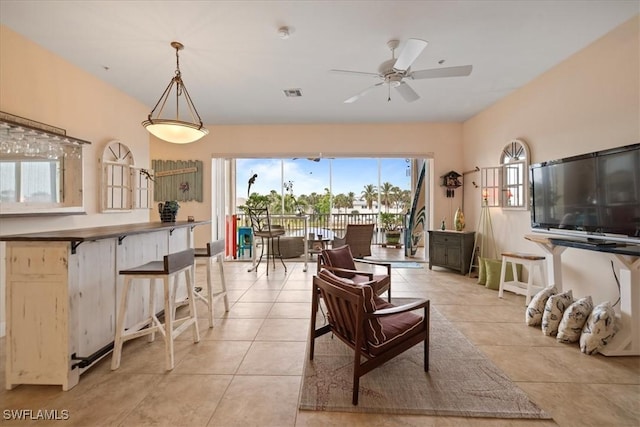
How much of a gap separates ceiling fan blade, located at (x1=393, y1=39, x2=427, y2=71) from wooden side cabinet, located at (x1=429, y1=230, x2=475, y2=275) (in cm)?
339

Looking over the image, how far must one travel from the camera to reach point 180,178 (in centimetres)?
611

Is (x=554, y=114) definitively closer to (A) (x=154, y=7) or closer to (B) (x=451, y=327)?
(B) (x=451, y=327)

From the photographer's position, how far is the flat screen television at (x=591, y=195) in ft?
7.70

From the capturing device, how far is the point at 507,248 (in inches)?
177

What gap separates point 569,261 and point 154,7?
503cm

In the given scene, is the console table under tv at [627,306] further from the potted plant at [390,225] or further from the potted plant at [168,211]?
the potted plant at [390,225]

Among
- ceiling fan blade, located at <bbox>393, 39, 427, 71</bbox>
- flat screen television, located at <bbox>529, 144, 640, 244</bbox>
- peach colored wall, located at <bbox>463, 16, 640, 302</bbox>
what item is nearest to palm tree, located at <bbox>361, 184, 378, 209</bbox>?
peach colored wall, located at <bbox>463, 16, 640, 302</bbox>

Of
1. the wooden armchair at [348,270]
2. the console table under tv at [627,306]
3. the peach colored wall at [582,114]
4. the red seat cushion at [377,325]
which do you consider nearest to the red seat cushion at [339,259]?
the wooden armchair at [348,270]

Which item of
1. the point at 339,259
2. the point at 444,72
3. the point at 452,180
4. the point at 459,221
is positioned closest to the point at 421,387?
the point at 339,259

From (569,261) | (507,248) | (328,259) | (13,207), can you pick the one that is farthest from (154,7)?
(507,248)

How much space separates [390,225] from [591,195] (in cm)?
659

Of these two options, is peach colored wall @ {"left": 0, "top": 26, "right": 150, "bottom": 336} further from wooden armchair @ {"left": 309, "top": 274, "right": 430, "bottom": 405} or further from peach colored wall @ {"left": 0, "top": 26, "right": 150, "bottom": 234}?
wooden armchair @ {"left": 309, "top": 274, "right": 430, "bottom": 405}

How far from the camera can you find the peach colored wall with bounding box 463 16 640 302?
268 centimetres

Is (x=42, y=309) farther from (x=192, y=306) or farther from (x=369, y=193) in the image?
(x=369, y=193)
